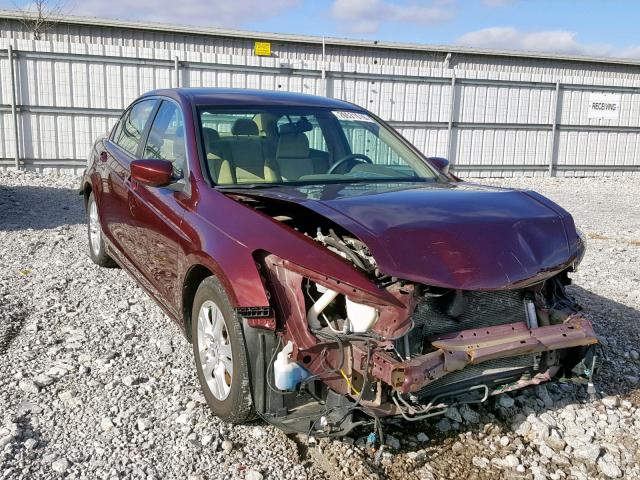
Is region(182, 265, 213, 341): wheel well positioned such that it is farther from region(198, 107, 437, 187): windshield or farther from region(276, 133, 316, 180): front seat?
region(276, 133, 316, 180): front seat

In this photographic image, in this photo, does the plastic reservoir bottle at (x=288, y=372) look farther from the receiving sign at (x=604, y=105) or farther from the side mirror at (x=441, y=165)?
the receiving sign at (x=604, y=105)

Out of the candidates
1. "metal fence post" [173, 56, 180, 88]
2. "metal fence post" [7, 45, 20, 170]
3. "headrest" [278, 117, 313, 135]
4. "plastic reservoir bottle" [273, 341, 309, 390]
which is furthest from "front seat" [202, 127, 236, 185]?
"metal fence post" [7, 45, 20, 170]

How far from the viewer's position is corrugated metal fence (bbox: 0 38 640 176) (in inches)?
485

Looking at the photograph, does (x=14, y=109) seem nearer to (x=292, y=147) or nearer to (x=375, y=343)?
(x=292, y=147)

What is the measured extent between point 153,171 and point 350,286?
1.65 m

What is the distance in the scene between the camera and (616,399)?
3.78 meters

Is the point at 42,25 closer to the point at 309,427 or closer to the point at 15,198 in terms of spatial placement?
the point at 15,198

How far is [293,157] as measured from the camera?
4.24m

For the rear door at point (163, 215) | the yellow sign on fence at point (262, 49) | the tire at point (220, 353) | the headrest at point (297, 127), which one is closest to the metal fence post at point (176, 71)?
the yellow sign on fence at point (262, 49)

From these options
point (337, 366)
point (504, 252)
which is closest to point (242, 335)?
point (337, 366)

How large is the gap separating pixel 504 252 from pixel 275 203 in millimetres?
1162

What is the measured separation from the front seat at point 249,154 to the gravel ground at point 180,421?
1.27 meters

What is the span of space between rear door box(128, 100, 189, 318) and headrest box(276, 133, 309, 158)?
66 centimetres

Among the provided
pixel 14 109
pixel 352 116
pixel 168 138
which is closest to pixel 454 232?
pixel 352 116
